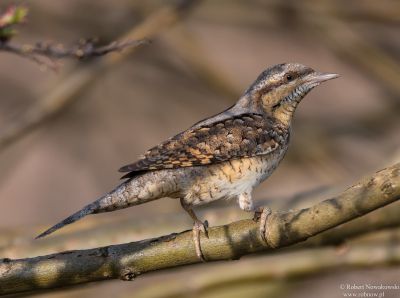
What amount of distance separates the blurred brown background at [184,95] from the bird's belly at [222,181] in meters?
2.42

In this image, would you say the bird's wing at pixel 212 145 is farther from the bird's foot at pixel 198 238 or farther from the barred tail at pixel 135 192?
the bird's foot at pixel 198 238

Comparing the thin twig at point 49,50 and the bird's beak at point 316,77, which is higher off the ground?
the thin twig at point 49,50

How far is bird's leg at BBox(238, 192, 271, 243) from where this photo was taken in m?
3.02

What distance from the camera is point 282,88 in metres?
4.03

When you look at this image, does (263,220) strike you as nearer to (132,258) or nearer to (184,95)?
(132,258)

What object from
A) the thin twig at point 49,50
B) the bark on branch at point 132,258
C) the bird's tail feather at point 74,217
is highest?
the thin twig at point 49,50

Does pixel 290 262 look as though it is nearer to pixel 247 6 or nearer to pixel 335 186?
pixel 335 186

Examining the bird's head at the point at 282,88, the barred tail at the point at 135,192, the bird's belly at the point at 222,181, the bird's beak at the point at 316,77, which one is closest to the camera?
the barred tail at the point at 135,192

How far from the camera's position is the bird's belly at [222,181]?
11.9 feet

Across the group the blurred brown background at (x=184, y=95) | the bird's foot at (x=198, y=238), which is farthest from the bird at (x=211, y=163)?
the blurred brown background at (x=184, y=95)

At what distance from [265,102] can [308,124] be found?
264 centimetres

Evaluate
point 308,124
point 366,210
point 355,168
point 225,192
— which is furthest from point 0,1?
point 366,210

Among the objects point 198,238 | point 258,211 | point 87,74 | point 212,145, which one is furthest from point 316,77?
point 87,74

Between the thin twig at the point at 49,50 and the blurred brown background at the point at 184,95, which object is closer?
the thin twig at the point at 49,50
